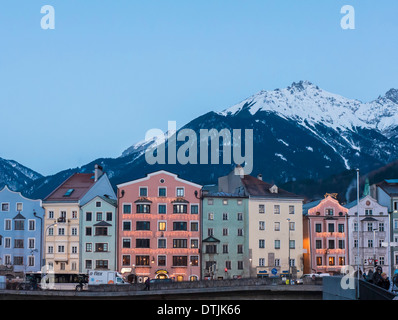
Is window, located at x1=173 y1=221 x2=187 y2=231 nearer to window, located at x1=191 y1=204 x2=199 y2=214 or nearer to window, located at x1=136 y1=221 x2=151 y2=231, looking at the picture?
window, located at x1=191 y1=204 x2=199 y2=214


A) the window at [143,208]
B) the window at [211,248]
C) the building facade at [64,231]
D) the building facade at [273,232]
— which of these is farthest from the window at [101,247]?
the building facade at [273,232]

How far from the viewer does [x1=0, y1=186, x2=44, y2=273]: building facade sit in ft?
399

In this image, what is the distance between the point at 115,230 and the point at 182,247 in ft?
34.0

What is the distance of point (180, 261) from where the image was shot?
122 m

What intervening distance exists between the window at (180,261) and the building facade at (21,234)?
20072mm

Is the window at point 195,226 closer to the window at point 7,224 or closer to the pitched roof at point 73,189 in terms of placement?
the pitched roof at point 73,189

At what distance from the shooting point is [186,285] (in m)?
94.9

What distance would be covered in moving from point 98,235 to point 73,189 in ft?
32.6

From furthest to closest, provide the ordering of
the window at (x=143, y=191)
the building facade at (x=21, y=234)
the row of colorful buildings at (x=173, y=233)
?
the window at (x=143, y=191) < the building facade at (x=21, y=234) < the row of colorful buildings at (x=173, y=233)

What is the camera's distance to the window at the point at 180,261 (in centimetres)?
12178

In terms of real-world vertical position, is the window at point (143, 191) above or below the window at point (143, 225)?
above
